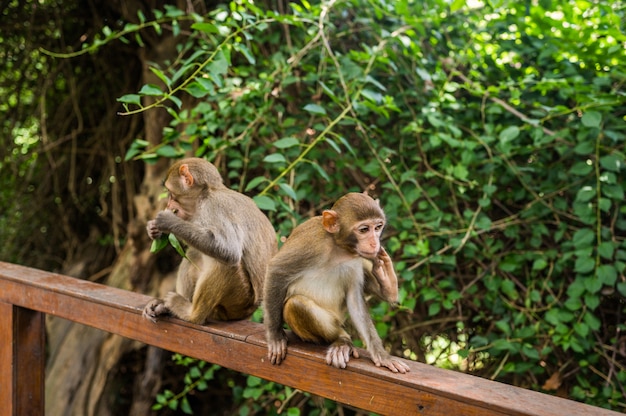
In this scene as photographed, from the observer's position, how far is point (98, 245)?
563 centimetres

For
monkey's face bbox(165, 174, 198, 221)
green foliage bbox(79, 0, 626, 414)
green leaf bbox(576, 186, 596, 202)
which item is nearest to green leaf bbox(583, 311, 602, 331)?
green foliage bbox(79, 0, 626, 414)

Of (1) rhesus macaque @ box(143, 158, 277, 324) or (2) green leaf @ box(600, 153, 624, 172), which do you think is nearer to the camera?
(1) rhesus macaque @ box(143, 158, 277, 324)

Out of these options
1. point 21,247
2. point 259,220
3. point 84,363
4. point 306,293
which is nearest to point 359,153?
point 259,220

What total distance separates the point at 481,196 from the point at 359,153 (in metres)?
0.80

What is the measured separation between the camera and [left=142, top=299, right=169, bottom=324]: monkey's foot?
91.4 inches

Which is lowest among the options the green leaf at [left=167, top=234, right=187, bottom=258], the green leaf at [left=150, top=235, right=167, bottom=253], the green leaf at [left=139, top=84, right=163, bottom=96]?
the green leaf at [left=150, top=235, right=167, bottom=253]

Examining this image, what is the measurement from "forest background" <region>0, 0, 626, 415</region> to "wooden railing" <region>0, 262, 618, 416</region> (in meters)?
0.83

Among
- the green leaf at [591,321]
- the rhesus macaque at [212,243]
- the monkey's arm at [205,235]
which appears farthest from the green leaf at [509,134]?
the monkey's arm at [205,235]

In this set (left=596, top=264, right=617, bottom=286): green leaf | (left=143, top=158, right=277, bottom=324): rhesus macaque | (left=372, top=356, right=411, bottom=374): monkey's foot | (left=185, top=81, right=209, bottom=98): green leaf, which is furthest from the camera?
(left=596, top=264, right=617, bottom=286): green leaf

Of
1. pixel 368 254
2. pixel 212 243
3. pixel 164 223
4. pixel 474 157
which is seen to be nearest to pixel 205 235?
pixel 212 243

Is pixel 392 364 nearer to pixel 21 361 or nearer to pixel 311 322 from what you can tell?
pixel 311 322

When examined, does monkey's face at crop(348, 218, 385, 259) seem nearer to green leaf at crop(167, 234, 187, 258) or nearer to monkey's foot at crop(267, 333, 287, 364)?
monkey's foot at crop(267, 333, 287, 364)

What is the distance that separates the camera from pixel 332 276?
2.37m

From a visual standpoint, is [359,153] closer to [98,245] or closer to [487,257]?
[487,257]
